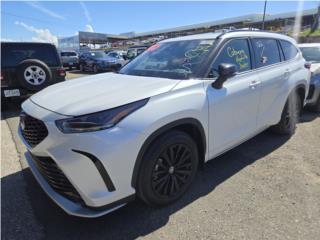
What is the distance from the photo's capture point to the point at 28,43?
7168mm

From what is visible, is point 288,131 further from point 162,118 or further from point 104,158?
point 104,158

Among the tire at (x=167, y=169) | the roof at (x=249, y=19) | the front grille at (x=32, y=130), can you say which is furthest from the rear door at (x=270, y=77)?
the roof at (x=249, y=19)

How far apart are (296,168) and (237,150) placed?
89cm

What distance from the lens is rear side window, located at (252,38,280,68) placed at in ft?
12.6

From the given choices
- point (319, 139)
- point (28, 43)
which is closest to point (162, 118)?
point (319, 139)

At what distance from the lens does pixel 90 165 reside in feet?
7.20

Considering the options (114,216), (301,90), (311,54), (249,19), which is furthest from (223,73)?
(249,19)

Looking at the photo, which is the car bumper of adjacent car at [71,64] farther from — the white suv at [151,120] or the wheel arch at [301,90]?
the wheel arch at [301,90]

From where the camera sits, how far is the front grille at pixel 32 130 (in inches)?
95.7

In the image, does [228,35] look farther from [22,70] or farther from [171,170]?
[22,70]

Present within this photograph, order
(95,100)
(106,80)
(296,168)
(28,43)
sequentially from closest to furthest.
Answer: (95,100) < (106,80) < (296,168) < (28,43)

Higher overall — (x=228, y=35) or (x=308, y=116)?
(x=228, y=35)

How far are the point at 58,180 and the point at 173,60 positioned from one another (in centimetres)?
193

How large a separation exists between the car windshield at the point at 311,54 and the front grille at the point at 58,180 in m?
6.63
